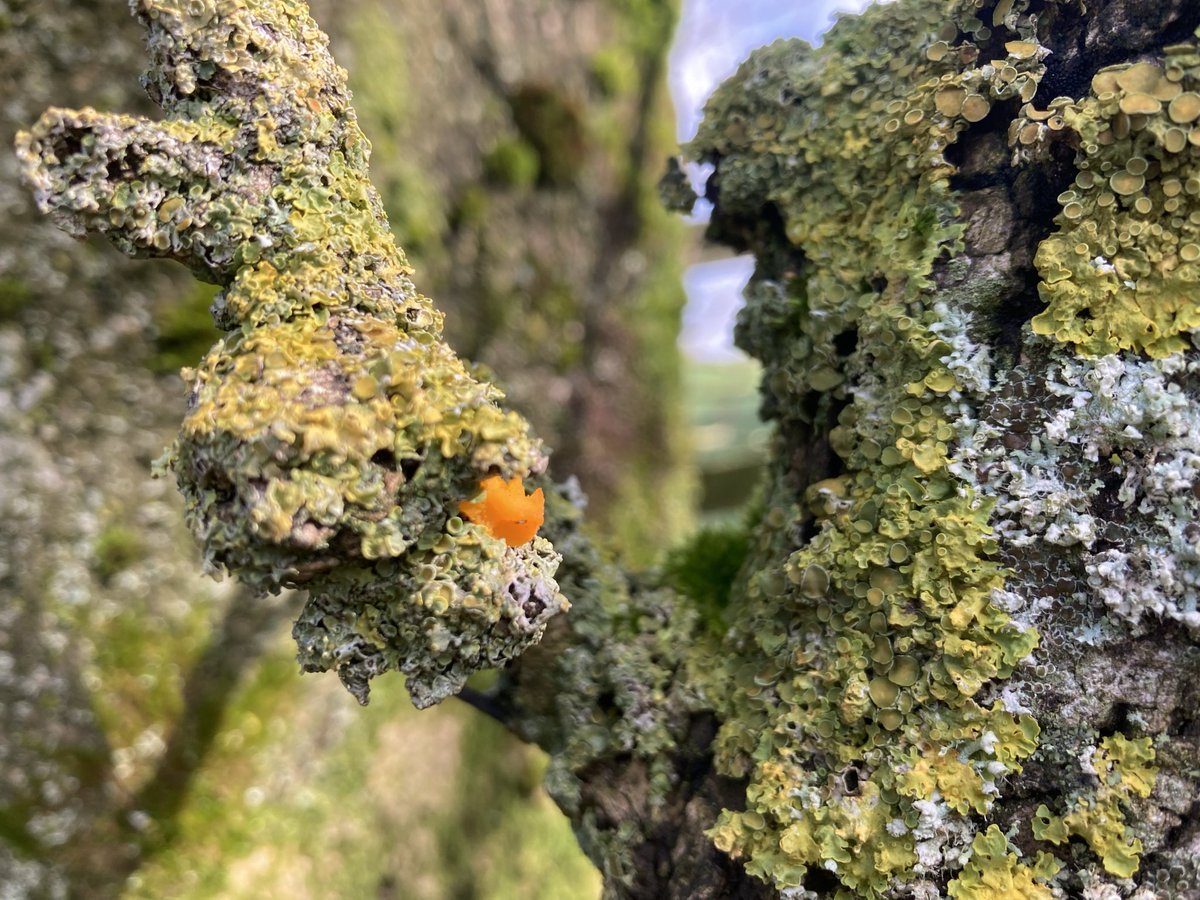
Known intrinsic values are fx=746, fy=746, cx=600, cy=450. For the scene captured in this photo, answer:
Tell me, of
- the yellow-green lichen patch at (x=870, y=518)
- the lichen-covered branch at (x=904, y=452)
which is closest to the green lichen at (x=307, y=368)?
the lichen-covered branch at (x=904, y=452)

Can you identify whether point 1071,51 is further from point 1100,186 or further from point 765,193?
point 765,193

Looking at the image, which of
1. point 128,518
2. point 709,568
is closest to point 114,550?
point 128,518

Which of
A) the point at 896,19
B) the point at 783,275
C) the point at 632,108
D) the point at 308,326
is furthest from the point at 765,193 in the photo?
the point at 632,108

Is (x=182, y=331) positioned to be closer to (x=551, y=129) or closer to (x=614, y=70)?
(x=551, y=129)

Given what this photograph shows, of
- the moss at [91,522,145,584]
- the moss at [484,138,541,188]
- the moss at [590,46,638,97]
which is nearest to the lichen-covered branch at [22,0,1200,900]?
the moss at [91,522,145,584]

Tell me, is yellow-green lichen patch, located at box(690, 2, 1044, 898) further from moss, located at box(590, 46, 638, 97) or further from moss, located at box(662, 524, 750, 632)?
moss, located at box(590, 46, 638, 97)

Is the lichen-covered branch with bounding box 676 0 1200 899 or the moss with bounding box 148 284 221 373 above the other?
the lichen-covered branch with bounding box 676 0 1200 899
